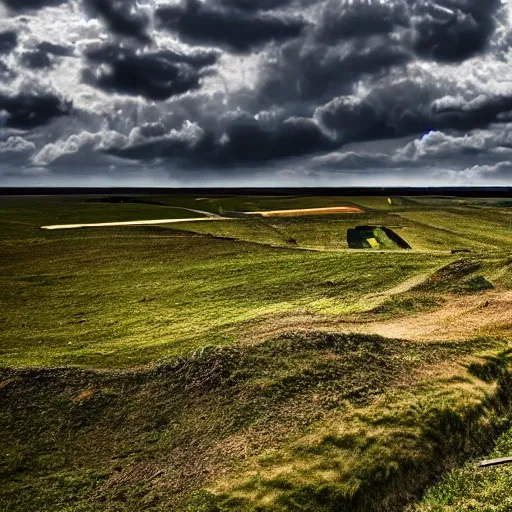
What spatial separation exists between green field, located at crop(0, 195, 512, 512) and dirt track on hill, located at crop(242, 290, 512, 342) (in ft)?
0.53

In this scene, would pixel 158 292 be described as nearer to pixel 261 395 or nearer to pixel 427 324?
pixel 427 324

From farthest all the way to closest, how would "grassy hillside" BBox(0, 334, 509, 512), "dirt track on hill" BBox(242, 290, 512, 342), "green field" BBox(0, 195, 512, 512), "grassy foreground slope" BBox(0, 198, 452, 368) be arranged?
"grassy foreground slope" BBox(0, 198, 452, 368) → "dirt track on hill" BBox(242, 290, 512, 342) → "green field" BBox(0, 195, 512, 512) → "grassy hillside" BBox(0, 334, 509, 512)

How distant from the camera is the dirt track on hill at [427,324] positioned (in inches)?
926

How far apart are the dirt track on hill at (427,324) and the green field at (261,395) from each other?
0.16 m

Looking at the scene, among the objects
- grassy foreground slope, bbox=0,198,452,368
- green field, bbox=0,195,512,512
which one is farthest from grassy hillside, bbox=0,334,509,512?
grassy foreground slope, bbox=0,198,452,368

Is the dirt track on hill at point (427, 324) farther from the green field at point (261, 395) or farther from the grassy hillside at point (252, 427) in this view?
the grassy hillside at point (252, 427)

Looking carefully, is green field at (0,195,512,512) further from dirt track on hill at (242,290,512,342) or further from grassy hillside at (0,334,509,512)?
dirt track on hill at (242,290,512,342)

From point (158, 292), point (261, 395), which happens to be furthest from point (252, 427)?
point (158, 292)

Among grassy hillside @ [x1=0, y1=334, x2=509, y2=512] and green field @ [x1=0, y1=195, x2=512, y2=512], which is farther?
green field @ [x1=0, y1=195, x2=512, y2=512]

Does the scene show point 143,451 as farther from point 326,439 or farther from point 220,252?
point 220,252

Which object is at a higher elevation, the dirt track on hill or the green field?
the dirt track on hill

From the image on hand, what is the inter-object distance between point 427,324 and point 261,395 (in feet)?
36.7

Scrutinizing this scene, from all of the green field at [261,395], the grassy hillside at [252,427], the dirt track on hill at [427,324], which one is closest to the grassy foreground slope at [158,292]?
the green field at [261,395]

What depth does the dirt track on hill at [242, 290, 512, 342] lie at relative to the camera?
23.5 metres
